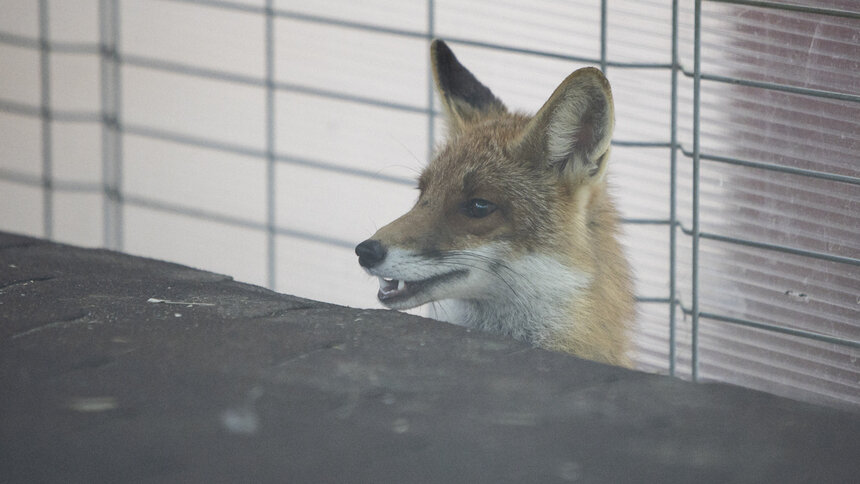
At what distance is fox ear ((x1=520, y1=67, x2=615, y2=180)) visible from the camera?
2717 millimetres

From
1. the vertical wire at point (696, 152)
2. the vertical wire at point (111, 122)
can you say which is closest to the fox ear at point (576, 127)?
the vertical wire at point (696, 152)

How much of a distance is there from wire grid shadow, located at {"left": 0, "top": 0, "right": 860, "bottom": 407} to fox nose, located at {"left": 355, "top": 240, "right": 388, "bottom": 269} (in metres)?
0.92

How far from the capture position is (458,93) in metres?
3.34

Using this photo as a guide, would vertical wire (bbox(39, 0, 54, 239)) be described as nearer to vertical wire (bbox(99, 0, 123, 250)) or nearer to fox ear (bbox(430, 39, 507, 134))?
vertical wire (bbox(99, 0, 123, 250))

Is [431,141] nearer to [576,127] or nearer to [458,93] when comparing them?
[458,93]

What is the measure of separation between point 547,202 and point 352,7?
7.03 ft

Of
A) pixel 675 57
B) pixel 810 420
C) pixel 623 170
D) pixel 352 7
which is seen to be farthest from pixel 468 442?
pixel 352 7

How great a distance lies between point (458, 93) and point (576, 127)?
629 millimetres

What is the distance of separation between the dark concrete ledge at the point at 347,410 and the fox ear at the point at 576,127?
3.16 ft

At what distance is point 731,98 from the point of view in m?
3.35

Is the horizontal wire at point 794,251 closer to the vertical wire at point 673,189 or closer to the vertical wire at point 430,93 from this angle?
the vertical wire at point 673,189

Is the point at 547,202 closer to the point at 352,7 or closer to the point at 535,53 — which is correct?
the point at 535,53

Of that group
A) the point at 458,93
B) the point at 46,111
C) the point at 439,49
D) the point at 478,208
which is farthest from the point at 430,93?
the point at 46,111

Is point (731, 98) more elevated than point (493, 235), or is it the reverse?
point (731, 98)
